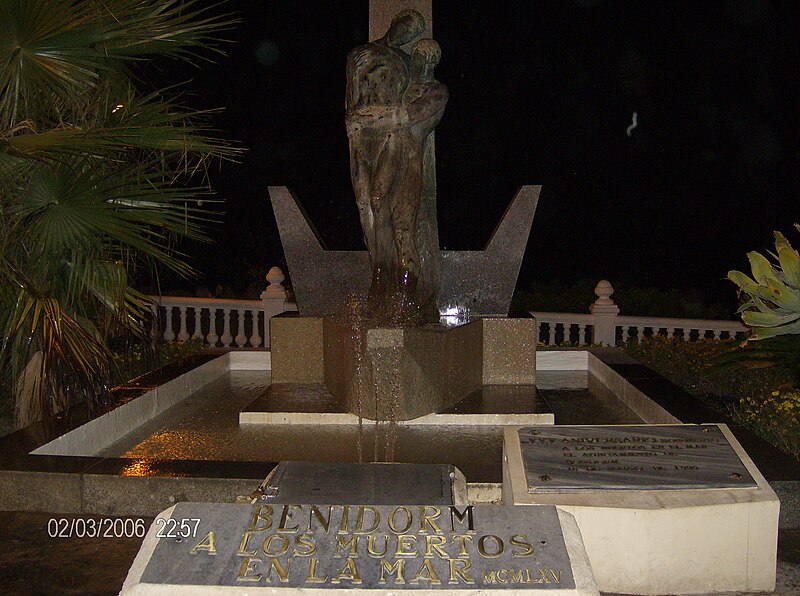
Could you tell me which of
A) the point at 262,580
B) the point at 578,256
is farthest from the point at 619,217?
the point at 262,580

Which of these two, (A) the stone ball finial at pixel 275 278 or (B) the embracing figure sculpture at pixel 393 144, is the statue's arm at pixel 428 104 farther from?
(A) the stone ball finial at pixel 275 278

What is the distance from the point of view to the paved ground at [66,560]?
135 inches

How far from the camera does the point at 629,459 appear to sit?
354 centimetres

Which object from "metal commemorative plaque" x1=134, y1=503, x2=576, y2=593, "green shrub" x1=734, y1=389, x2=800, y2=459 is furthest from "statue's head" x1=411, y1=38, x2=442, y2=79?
"metal commemorative plaque" x1=134, y1=503, x2=576, y2=593

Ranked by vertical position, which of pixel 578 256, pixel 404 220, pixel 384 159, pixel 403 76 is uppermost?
pixel 403 76

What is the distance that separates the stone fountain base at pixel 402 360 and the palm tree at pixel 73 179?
1.35 meters

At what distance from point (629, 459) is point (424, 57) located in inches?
155

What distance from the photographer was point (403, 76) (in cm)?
609

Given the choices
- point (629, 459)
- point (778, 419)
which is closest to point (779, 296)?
point (778, 419)

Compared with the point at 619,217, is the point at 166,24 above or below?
above

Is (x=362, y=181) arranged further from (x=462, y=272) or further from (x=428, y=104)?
(x=462, y=272)

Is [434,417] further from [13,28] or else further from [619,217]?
[619,217]

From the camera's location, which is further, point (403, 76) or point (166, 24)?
point (403, 76)

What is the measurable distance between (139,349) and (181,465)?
4505 mm
